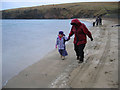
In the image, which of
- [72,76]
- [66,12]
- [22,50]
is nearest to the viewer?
[72,76]

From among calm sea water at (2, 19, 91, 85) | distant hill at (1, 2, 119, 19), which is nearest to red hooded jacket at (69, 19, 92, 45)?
calm sea water at (2, 19, 91, 85)

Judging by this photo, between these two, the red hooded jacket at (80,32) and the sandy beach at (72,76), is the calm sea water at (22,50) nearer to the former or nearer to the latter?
the sandy beach at (72,76)

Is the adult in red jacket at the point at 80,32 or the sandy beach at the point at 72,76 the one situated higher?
the adult in red jacket at the point at 80,32

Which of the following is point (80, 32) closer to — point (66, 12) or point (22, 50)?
point (22, 50)

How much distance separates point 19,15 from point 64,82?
5528 inches

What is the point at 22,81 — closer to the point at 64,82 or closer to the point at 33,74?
the point at 33,74

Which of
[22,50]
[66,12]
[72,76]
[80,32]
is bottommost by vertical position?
[22,50]

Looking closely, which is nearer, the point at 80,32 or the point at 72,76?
the point at 72,76

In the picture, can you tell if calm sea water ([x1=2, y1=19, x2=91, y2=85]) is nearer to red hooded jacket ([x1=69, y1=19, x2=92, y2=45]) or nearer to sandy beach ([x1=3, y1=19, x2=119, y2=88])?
sandy beach ([x1=3, y1=19, x2=119, y2=88])

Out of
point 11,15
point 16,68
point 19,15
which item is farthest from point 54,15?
point 16,68

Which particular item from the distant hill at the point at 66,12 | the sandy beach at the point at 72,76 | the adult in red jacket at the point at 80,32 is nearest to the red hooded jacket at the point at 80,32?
the adult in red jacket at the point at 80,32

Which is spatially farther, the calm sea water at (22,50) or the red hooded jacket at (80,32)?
the calm sea water at (22,50)

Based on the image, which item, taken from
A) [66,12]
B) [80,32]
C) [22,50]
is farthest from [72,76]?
[66,12]

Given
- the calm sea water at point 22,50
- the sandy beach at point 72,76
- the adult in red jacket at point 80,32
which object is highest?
the adult in red jacket at point 80,32
